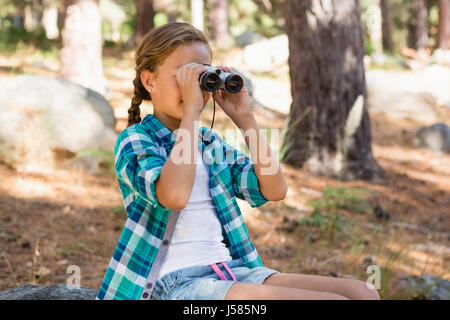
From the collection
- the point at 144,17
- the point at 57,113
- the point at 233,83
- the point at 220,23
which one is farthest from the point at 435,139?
the point at 220,23

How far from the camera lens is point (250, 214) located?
514 cm

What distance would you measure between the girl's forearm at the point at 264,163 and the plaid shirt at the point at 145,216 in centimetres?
5

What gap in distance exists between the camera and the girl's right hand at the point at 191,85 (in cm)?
207

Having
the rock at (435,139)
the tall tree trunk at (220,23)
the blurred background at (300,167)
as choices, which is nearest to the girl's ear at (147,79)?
the blurred background at (300,167)

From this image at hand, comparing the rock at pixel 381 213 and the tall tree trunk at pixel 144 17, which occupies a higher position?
the tall tree trunk at pixel 144 17

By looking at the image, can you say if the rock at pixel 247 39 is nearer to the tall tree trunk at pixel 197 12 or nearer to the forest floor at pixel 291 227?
the tall tree trunk at pixel 197 12

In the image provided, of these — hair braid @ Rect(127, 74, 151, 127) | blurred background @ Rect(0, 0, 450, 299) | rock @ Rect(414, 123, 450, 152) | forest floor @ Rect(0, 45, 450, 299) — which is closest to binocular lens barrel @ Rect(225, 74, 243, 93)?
hair braid @ Rect(127, 74, 151, 127)

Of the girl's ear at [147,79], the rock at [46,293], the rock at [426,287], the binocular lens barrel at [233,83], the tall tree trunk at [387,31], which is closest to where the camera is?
the binocular lens barrel at [233,83]

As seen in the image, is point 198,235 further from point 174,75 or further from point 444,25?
→ point 444,25

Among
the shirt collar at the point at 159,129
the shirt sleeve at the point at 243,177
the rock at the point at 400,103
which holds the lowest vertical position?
the rock at the point at 400,103

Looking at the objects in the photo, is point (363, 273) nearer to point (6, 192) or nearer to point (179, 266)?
point (179, 266)

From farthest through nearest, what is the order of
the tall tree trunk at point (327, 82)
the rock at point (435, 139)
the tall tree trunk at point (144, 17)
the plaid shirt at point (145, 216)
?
the tall tree trunk at point (144, 17)
the rock at point (435, 139)
the tall tree trunk at point (327, 82)
the plaid shirt at point (145, 216)

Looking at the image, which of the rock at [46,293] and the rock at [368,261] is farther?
→ the rock at [368,261]

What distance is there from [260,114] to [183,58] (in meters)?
6.23
